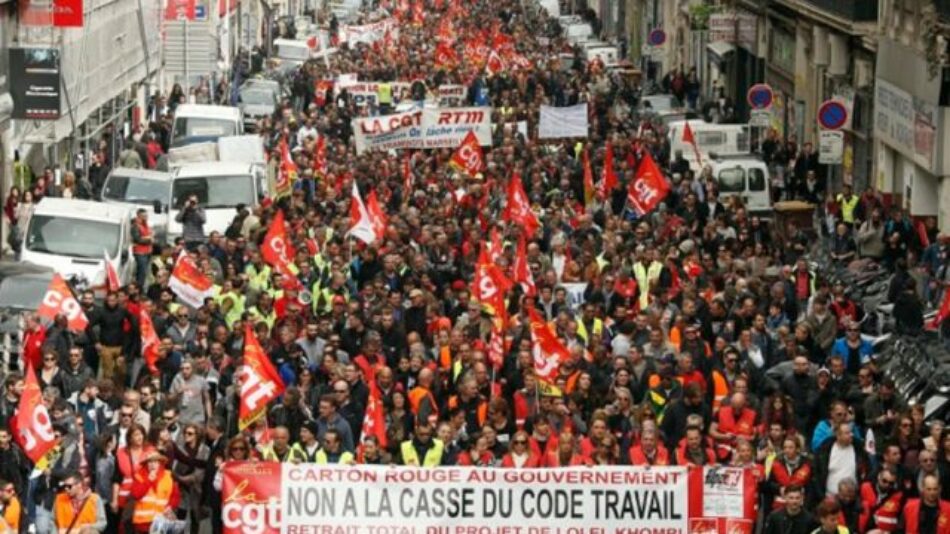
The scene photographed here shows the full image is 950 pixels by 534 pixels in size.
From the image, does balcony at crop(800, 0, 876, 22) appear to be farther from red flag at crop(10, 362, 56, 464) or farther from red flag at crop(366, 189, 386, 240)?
red flag at crop(10, 362, 56, 464)

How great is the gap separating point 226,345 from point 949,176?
17233mm

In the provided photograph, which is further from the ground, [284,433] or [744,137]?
[284,433]

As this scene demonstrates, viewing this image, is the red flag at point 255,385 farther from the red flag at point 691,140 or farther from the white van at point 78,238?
the red flag at point 691,140

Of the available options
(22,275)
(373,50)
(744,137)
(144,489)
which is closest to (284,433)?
(144,489)

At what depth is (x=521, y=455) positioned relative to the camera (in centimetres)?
2120

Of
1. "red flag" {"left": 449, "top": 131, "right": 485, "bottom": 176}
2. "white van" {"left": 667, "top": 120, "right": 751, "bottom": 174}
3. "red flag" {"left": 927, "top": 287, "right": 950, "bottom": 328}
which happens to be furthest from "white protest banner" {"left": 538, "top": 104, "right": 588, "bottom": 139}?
"red flag" {"left": 927, "top": 287, "right": 950, "bottom": 328}

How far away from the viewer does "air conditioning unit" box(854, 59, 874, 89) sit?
49.6 m

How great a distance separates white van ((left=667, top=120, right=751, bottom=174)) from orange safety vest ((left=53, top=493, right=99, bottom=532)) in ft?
94.4

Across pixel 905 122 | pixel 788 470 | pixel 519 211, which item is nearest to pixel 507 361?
pixel 788 470

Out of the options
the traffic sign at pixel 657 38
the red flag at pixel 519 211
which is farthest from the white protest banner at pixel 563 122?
the traffic sign at pixel 657 38

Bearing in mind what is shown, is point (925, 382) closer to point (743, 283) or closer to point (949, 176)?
point (743, 283)

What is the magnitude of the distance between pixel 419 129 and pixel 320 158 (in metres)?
2.22

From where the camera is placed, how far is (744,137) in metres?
51.2

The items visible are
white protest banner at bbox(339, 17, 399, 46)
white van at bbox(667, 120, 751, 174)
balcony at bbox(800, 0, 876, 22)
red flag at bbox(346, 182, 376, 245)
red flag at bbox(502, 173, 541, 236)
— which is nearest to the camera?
red flag at bbox(346, 182, 376, 245)
